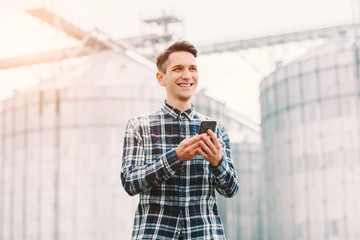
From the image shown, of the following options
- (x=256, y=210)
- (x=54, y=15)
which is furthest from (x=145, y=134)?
(x=256, y=210)

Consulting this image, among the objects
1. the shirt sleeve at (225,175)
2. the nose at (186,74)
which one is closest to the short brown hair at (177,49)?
the nose at (186,74)

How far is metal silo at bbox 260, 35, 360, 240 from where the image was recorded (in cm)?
2475

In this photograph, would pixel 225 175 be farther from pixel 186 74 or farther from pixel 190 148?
pixel 186 74

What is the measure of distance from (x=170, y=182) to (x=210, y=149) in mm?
361

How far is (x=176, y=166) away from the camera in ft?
10.9

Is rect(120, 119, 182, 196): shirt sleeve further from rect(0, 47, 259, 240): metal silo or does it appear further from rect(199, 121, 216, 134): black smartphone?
rect(0, 47, 259, 240): metal silo

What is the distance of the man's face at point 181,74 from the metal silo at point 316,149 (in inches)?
866

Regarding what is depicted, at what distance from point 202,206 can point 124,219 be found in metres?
25.4

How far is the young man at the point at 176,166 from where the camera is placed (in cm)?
334

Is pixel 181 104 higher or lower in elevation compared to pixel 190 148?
higher

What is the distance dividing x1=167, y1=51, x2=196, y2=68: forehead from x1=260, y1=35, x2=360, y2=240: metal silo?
22.0 m

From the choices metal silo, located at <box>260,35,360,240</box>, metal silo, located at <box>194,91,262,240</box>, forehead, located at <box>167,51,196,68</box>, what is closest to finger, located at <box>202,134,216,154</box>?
forehead, located at <box>167,51,196,68</box>

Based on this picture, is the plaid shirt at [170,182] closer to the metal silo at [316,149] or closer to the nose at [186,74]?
the nose at [186,74]

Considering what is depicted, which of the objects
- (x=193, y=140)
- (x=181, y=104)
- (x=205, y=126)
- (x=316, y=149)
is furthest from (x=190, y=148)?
(x=316, y=149)
